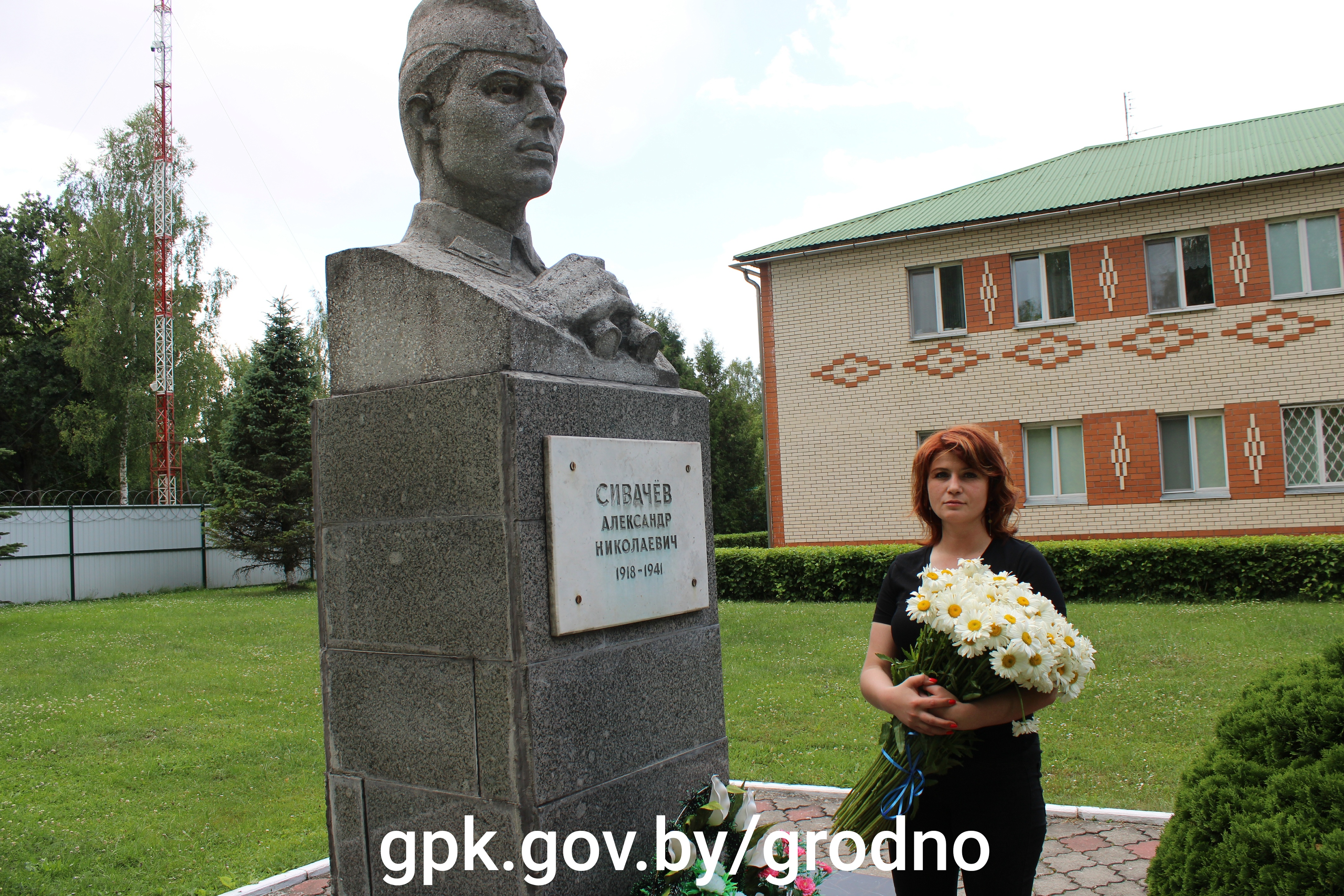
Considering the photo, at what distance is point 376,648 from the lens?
308cm

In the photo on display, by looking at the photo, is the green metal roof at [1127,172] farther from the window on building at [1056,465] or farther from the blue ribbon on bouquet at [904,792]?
the blue ribbon on bouquet at [904,792]

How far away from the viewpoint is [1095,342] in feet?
50.2

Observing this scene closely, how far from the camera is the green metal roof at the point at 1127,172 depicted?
48.6ft

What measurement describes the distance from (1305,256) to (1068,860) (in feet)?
45.3

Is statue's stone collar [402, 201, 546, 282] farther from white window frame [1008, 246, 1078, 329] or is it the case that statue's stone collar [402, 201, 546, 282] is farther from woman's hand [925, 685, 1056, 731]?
white window frame [1008, 246, 1078, 329]

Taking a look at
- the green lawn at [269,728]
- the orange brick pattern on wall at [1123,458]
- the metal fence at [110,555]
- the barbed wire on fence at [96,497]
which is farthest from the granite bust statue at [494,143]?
the barbed wire on fence at [96,497]

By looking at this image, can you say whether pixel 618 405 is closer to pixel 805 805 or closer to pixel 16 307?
pixel 805 805

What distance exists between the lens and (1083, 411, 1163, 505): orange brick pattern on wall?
14719 mm

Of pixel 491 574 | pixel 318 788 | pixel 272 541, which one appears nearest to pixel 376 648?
pixel 491 574

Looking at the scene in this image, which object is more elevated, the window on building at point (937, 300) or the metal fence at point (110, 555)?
the window on building at point (937, 300)

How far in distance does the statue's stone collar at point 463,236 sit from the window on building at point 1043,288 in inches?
555

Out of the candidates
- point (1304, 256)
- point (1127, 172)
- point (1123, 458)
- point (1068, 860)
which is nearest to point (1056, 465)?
point (1123, 458)

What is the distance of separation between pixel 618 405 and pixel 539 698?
1021 mm

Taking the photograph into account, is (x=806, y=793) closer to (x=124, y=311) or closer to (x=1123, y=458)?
(x=1123, y=458)
